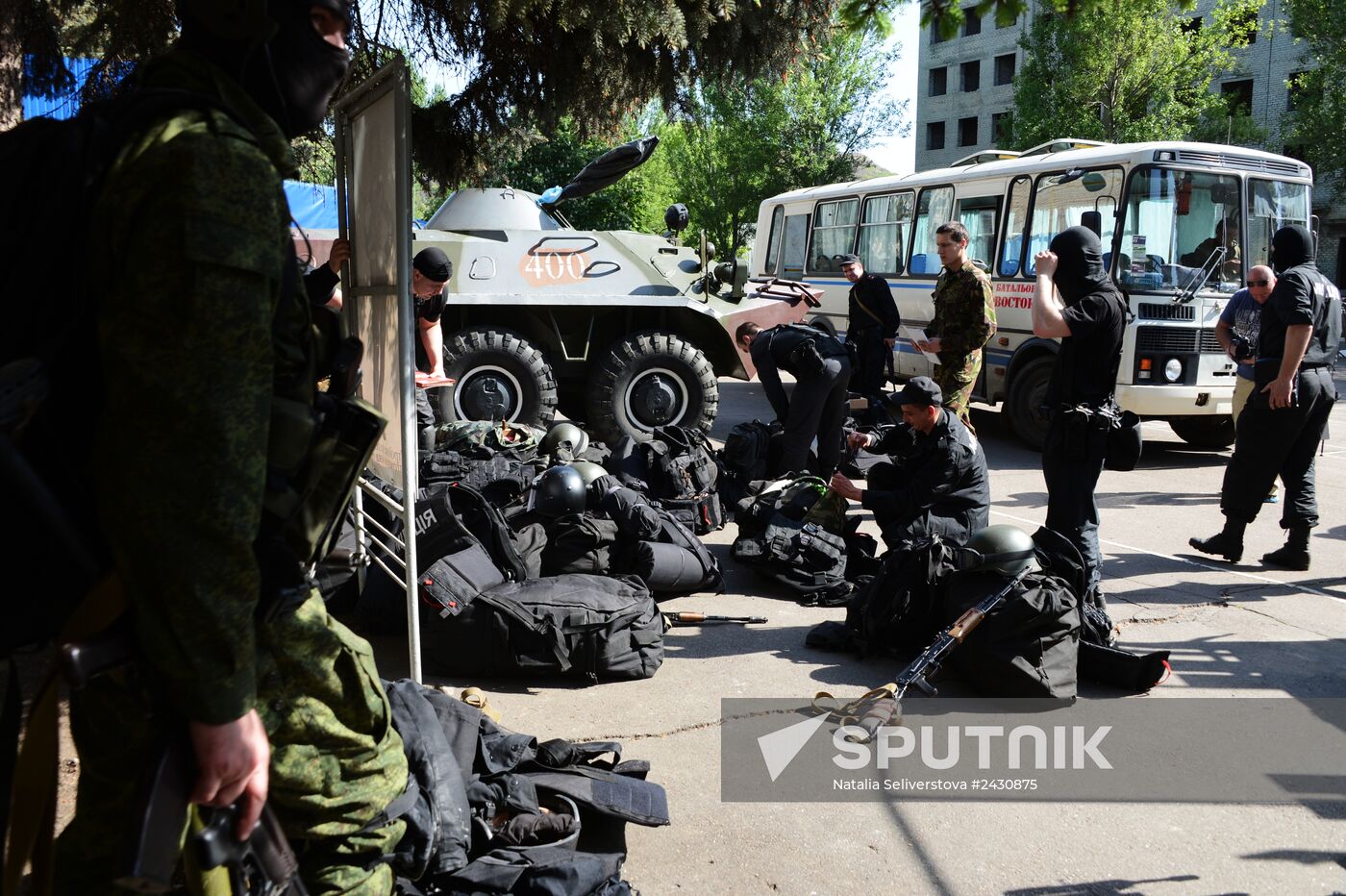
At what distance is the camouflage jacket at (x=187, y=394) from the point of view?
1325mm

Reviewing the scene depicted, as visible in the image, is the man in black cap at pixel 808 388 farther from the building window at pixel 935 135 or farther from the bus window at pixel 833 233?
the building window at pixel 935 135

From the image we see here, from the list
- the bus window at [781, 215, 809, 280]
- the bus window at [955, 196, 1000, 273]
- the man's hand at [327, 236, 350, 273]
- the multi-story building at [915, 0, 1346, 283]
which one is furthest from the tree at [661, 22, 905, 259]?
the man's hand at [327, 236, 350, 273]

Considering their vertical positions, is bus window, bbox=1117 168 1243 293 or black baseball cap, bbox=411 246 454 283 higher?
bus window, bbox=1117 168 1243 293

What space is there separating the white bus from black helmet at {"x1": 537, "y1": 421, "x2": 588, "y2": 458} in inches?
180

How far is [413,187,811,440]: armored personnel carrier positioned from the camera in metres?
9.09

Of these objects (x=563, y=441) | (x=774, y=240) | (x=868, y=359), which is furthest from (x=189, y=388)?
(x=774, y=240)

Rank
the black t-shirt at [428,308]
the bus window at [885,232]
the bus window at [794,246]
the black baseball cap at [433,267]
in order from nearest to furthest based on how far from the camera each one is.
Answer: the black baseball cap at [433,267] → the black t-shirt at [428,308] → the bus window at [885,232] → the bus window at [794,246]

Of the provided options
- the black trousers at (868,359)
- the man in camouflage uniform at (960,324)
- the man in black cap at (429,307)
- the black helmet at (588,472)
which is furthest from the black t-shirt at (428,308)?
the black trousers at (868,359)

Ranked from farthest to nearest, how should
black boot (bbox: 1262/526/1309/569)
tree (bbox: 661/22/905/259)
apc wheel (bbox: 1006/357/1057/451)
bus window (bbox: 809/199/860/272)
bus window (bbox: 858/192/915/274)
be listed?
tree (bbox: 661/22/905/259), bus window (bbox: 809/199/860/272), bus window (bbox: 858/192/915/274), apc wheel (bbox: 1006/357/1057/451), black boot (bbox: 1262/526/1309/569)

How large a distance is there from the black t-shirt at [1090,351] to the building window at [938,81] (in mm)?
44628

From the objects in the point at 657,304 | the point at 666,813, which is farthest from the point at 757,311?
the point at 666,813

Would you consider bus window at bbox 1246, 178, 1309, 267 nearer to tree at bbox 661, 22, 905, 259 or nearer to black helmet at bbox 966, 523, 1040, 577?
black helmet at bbox 966, 523, 1040, 577

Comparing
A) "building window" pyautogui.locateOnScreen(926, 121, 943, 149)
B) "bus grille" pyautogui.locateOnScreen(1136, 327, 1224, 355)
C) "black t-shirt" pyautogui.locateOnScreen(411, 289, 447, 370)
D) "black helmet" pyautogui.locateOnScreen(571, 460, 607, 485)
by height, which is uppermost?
"building window" pyautogui.locateOnScreen(926, 121, 943, 149)

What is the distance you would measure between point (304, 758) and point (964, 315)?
636cm
